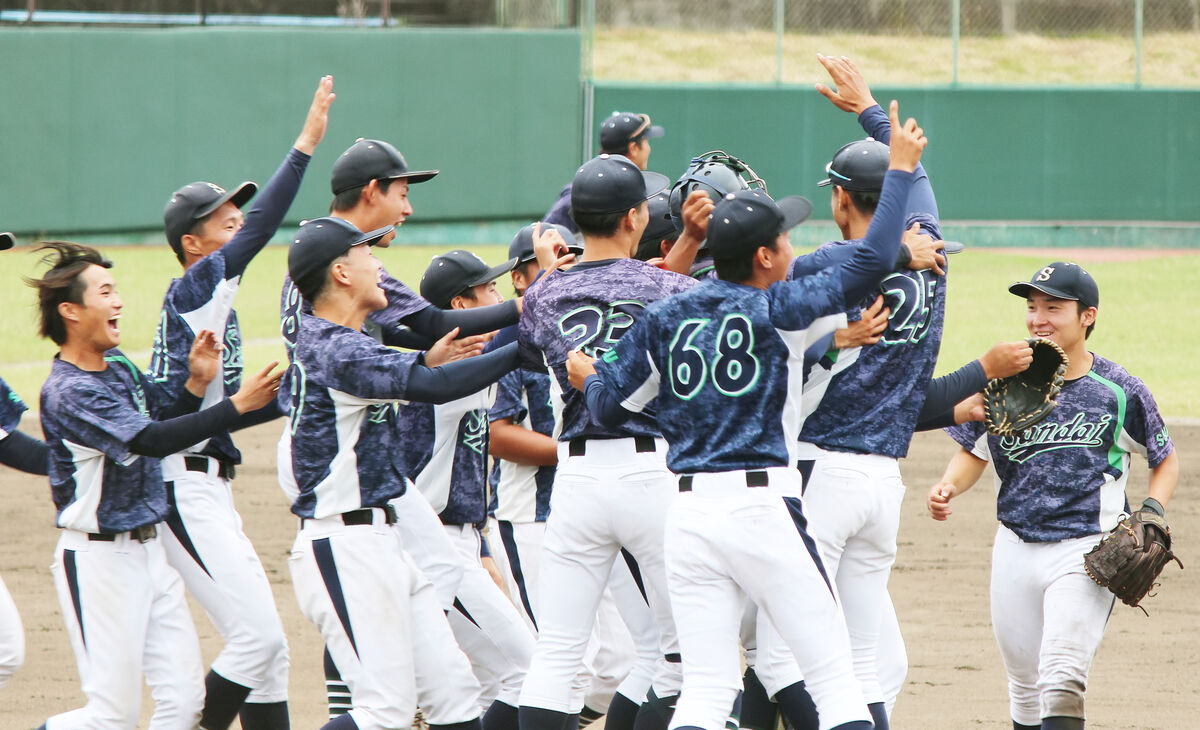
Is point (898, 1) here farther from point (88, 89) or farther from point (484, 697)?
point (484, 697)

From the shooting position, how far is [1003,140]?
22984 millimetres

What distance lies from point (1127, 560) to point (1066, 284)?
913mm

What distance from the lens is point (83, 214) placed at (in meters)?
20.5

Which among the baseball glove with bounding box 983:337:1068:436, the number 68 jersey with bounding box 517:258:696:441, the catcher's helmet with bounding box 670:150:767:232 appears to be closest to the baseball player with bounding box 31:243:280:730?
the number 68 jersey with bounding box 517:258:696:441

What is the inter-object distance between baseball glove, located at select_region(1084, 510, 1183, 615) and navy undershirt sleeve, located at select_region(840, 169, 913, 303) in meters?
1.32

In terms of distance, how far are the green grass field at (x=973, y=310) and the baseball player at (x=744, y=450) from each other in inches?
282

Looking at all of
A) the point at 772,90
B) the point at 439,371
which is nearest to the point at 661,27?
the point at 772,90

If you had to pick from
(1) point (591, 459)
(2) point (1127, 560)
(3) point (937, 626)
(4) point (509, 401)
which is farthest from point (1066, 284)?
(3) point (937, 626)

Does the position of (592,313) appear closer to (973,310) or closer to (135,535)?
(135,535)

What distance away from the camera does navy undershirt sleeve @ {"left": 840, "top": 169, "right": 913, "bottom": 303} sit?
3.69m

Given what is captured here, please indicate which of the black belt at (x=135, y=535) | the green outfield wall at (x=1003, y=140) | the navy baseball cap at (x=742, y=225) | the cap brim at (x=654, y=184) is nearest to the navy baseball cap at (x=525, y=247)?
the cap brim at (x=654, y=184)

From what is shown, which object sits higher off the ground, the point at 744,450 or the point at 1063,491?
the point at 744,450

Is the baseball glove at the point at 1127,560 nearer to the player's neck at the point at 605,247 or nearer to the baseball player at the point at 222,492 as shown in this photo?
the player's neck at the point at 605,247

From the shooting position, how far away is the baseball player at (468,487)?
4.62 metres
